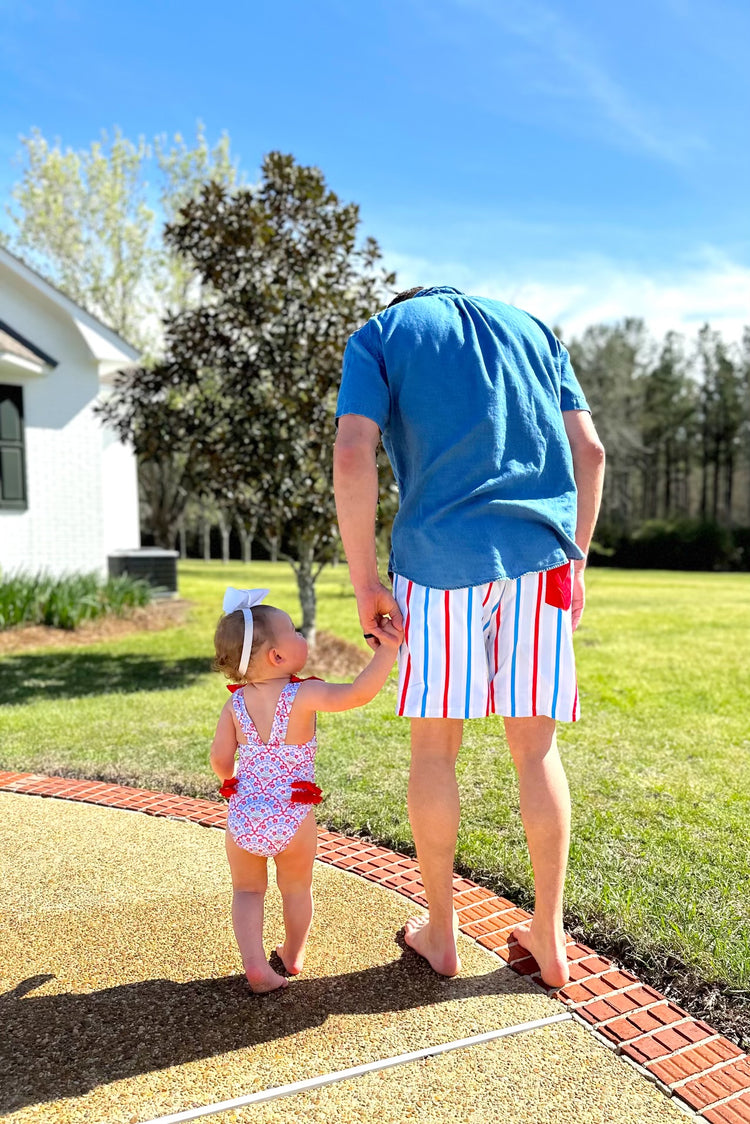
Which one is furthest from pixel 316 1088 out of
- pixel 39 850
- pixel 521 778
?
pixel 39 850

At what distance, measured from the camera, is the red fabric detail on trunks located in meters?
2.39

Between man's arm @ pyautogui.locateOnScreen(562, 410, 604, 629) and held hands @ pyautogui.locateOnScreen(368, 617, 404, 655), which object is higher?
man's arm @ pyautogui.locateOnScreen(562, 410, 604, 629)

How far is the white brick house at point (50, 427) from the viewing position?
1187cm

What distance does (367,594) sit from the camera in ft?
7.77

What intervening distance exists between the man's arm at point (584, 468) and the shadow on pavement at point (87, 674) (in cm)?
500

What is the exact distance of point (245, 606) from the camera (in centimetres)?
253

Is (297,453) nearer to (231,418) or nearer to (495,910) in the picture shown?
(231,418)

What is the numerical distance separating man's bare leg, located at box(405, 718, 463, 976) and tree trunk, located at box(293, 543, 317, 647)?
6015mm

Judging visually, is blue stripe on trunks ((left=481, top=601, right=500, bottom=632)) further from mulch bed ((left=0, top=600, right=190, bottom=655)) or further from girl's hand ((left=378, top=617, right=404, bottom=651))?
mulch bed ((left=0, top=600, right=190, bottom=655))

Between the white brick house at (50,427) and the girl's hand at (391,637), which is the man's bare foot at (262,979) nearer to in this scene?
the girl's hand at (391,637)

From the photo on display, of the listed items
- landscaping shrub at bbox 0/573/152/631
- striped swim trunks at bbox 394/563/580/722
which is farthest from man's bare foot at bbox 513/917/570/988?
landscaping shrub at bbox 0/573/152/631

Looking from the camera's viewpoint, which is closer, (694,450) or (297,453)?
(297,453)

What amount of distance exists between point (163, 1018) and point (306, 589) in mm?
6407

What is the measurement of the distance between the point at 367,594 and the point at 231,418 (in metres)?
5.82
